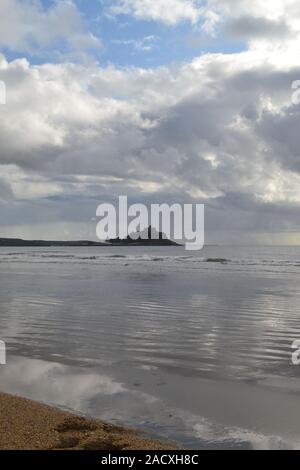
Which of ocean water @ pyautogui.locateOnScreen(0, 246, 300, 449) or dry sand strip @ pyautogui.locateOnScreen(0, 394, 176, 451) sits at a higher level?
dry sand strip @ pyautogui.locateOnScreen(0, 394, 176, 451)

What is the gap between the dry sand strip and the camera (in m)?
5.20

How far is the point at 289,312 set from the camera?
52.1 feet

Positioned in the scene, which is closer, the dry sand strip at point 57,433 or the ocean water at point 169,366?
the dry sand strip at point 57,433

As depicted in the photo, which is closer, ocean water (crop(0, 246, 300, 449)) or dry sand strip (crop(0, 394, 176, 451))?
dry sand strip (crop(0, 394, 176, 451))

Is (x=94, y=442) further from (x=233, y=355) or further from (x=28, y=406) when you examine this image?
(x=233, y=355)

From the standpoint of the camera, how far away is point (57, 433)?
5570 millimetres

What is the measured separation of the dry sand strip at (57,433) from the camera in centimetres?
520

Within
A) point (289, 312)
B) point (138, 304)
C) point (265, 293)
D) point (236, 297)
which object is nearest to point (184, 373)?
point (289, 312)

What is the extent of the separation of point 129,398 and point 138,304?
1076 cm

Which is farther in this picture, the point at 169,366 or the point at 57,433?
the point at 169,366

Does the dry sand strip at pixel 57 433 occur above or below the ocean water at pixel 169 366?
above

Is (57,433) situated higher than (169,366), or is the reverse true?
(57,433)

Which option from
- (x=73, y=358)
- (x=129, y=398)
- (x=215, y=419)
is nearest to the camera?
(x=215, y=419)
